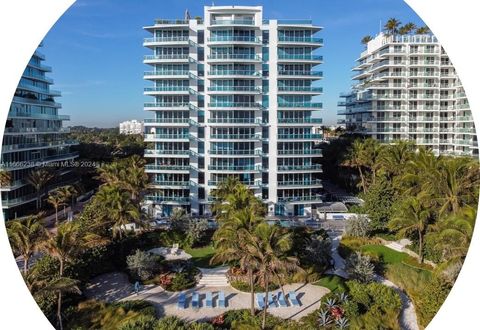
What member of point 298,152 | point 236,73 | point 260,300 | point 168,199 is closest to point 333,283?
point 260,300

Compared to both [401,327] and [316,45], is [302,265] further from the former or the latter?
[316,45]

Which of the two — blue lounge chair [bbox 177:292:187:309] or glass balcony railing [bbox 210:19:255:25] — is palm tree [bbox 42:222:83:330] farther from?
glass balcony railing [bbox 210:19:255:25]

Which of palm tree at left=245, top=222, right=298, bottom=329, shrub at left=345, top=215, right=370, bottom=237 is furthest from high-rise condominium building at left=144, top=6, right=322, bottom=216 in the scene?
palm tree at left=245, top=222, right=298, bottom=329

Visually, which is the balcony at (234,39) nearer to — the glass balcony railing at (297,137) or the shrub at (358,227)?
the glass balcony railing at (297,137)

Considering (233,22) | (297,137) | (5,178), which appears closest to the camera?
(5,178)

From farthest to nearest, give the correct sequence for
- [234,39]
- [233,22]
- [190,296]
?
[234,39]
[233,22]
[190,296]

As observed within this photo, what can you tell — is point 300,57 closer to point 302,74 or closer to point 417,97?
point 302,74
